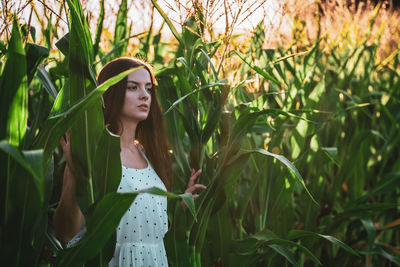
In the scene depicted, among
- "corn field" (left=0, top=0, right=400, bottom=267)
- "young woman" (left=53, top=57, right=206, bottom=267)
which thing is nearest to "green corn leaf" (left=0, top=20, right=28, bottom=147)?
"corn field" (left=0, top=0, right=400, bottom=267)

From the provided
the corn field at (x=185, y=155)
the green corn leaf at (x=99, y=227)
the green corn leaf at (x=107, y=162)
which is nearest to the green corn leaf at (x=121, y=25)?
the corn field at (x=185, y=155)

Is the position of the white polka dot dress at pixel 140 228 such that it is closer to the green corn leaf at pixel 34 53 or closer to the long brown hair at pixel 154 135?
the long brown hair at pixel 154 135

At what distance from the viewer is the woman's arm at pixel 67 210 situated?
741mm

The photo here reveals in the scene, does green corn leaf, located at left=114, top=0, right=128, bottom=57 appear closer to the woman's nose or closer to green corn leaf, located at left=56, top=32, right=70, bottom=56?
the woman's nose

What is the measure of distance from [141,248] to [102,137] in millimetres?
313

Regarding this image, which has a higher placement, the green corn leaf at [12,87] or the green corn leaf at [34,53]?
the green corn leaf at [34,53]

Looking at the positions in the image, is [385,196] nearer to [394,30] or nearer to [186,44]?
[186,44]

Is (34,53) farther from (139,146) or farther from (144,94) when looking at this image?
(139,146)

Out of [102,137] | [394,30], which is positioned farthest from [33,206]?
[394,30]

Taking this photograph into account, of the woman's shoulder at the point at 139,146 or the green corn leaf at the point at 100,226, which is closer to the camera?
the green corn leaf at the point at 100,226

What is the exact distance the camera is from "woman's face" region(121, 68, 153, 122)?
899 millimetres

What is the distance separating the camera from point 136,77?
0.90 m

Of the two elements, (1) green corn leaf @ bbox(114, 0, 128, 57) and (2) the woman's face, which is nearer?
(2) the woman's face

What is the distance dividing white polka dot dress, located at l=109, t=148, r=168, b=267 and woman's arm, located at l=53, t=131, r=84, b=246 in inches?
3.7
